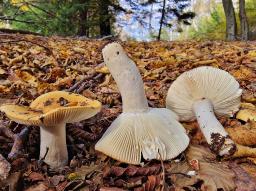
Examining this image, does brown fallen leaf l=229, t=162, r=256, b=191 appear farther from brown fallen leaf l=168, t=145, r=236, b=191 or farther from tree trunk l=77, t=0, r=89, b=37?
tree trunk l=77, t=0, r=89, b=37

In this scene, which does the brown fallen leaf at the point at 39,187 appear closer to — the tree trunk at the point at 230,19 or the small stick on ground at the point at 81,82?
the small stick on ground at the point at 81,82

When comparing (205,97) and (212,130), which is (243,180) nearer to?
(212,130)

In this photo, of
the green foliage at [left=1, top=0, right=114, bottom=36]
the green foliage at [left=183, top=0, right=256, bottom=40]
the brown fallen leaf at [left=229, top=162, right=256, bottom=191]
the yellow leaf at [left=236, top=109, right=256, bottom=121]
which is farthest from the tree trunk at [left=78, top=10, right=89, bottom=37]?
the brown fallen leaf at [left=229, top=162, right=256, bottom=191]

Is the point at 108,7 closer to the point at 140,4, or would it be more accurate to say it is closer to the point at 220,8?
the point at 140,4

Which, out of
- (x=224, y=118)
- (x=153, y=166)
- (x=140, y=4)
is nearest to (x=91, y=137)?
(x=153, y=166)

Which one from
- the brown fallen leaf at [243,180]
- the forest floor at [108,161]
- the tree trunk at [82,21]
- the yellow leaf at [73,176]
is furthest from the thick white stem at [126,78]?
the tree trunk at [82,21]

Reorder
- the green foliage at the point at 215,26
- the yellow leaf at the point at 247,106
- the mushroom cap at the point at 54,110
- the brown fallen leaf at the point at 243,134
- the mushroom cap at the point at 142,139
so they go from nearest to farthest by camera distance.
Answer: the mushroom cap at the point at 54,110 → the mushroom cap at the point at 142,139 → the brown fallen leaf at the point at 243,134 → the yellow leaf at the point at 247,106 → the green foliage at the point at 215,26

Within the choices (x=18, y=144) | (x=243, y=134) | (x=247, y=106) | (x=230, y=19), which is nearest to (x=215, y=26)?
(x=230, y=19)
